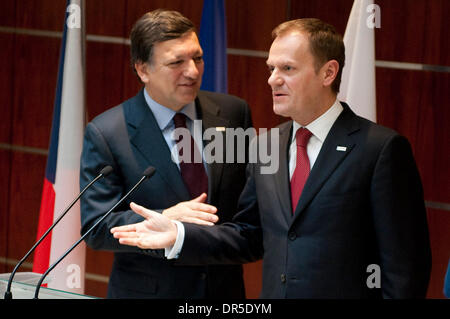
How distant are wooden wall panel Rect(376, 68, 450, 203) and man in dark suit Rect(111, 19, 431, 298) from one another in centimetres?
148

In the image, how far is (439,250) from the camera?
4.23m

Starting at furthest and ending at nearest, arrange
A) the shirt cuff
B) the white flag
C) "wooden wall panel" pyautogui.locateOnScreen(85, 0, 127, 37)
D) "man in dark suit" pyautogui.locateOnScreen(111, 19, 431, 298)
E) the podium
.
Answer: "wooden wall panel" pyautogui.locateOnScreen(85, 0, 127, 37) < the white flag < the shirt cuff < "man in dark suit" pyautogui.locateOnScreen(111, 19, 431, 298) < the podium

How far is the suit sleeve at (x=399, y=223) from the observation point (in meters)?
2.58

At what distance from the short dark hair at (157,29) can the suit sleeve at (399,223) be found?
1.12 metres

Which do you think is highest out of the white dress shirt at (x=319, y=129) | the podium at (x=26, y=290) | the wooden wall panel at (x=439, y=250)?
the white dress shirt at (x=319, y=129)

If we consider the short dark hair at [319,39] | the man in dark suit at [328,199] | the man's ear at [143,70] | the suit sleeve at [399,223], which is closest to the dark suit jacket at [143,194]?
the man's ear at [143,70]

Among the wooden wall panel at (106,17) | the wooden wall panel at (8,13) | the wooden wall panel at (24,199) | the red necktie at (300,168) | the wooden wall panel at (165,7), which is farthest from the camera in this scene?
the wooden wall panel at (24,199)

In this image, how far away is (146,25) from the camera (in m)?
3.34

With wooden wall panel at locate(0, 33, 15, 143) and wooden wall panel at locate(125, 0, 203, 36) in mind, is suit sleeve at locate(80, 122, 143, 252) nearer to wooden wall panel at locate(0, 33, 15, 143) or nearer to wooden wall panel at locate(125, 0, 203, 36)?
wooden wall panel at locate(125, 0, 203, 36)

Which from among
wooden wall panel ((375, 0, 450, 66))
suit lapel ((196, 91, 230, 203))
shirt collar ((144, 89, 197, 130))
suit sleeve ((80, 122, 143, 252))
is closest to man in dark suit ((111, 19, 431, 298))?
suit sleeve ((80, 122, 143, 252))

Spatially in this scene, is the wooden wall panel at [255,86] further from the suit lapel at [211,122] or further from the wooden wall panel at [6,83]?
the wooden wall panel at [6,83]

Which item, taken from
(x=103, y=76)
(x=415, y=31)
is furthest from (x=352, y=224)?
(x=103, y=76)

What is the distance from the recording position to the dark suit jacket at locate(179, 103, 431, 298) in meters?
2.59
